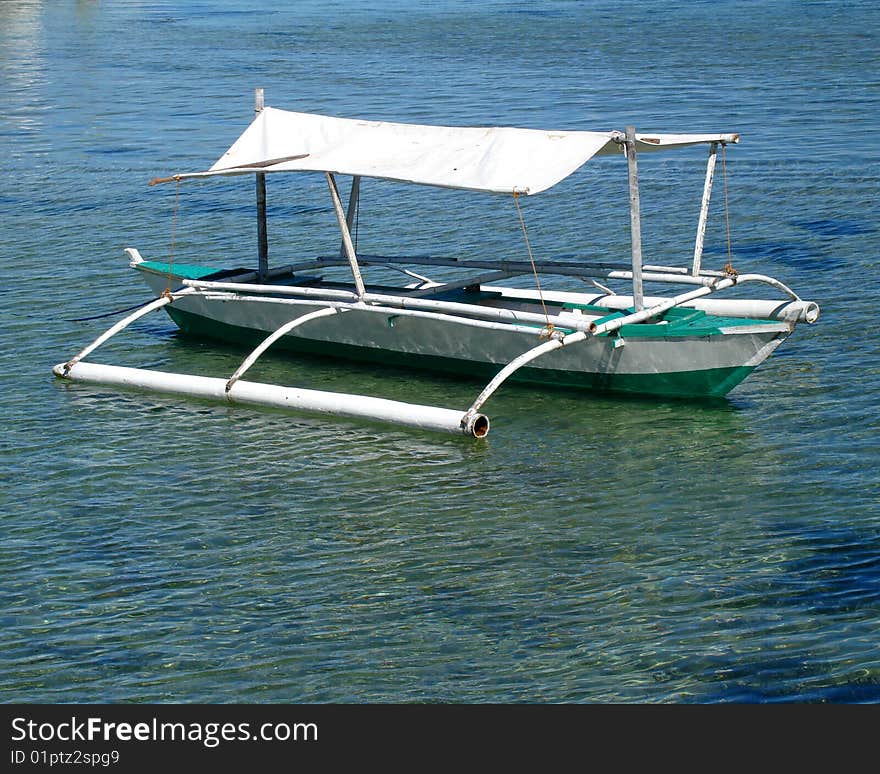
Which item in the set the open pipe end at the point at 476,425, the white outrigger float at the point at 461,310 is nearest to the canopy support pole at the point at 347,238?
the white outrigger float at the point at 461,310

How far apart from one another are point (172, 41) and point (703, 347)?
52.3 meters

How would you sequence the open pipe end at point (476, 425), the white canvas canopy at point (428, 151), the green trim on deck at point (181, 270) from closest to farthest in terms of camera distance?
1. the open pipe end at point (476, 425)
2. the white canvas canopy at point (428, 151)
3. the green trim on deck at point (181, 270)

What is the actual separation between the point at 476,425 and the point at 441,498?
1.22 metres

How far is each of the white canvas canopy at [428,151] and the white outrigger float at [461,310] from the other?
2 centimetres

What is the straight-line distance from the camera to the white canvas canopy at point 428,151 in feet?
48.4

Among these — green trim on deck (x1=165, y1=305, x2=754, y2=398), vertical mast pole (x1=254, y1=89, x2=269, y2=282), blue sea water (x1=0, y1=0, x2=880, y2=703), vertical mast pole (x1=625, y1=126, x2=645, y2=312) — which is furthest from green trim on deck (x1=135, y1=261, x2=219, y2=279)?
vertical mast pole (x1=625, y1=126, x2=645, y2=312)

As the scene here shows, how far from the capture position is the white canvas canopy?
14.8 meters

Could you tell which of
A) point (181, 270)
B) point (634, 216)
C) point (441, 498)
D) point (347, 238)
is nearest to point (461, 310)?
point (347, 238)

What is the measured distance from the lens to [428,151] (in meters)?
16.0

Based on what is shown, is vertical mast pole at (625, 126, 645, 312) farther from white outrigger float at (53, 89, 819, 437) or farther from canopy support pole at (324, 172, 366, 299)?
canopy support pole at (324, 172, 366, 299)

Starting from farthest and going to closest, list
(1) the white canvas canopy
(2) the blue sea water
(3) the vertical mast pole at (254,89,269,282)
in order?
(3) the vertical mast pole at (254,89,269,282)
(1) the white canvas canopy
(2) the blue sea water

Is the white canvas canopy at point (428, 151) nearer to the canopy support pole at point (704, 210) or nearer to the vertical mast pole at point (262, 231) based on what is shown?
the canopy support pole at point (704, 210)

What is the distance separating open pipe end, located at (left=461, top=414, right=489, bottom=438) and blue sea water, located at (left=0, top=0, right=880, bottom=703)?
0.90 ft

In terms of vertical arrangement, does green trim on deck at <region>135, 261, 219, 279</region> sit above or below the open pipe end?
above
